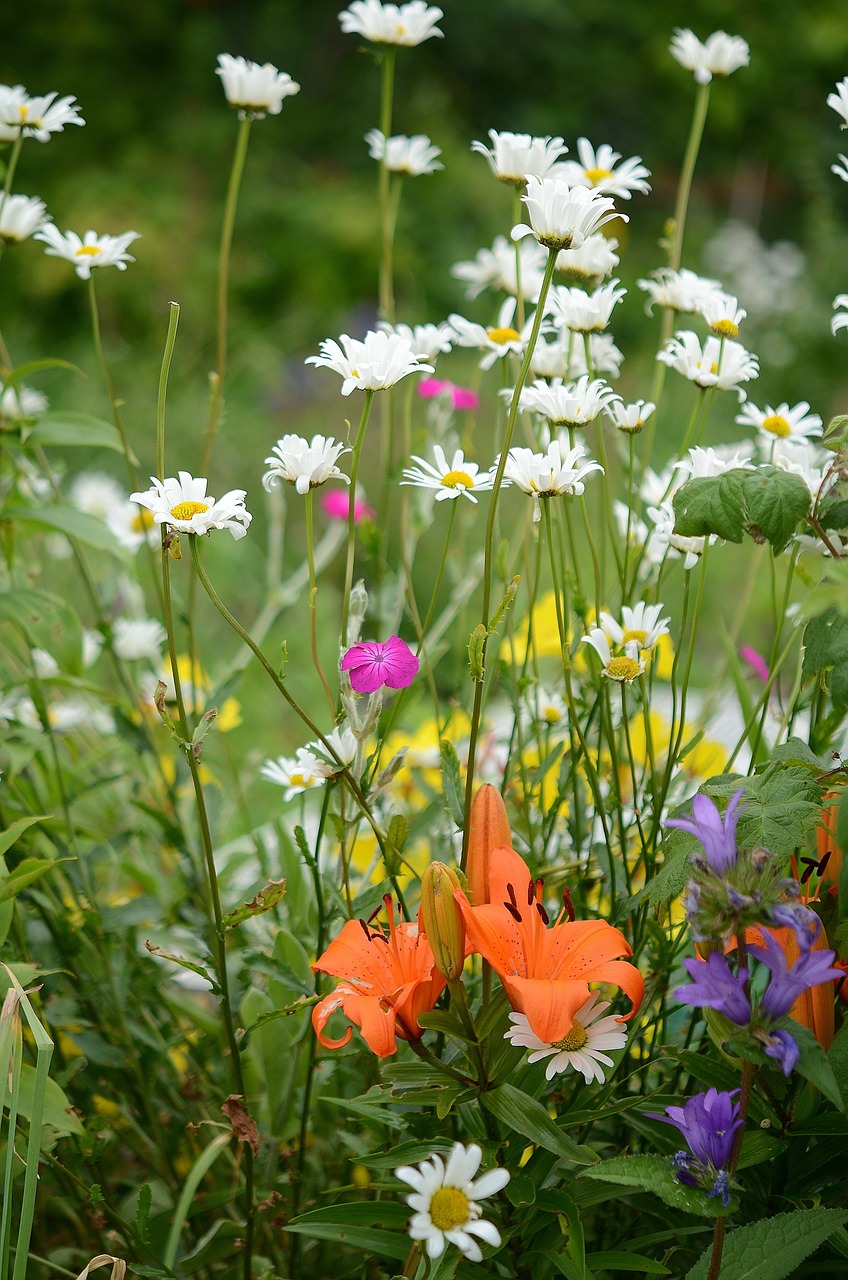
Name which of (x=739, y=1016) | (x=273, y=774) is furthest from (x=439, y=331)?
(x=739, y=1016)

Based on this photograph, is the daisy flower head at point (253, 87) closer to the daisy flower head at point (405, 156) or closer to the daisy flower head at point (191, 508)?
the daisy flower head at point (405, 156)

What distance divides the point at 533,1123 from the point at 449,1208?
3.2 inches

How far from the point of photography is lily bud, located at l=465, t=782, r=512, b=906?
1.87 ft

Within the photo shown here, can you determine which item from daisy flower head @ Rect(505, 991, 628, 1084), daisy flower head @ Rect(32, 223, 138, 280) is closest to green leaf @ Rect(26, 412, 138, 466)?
daisy flower head @ Rect(32, 223, 138, 280)

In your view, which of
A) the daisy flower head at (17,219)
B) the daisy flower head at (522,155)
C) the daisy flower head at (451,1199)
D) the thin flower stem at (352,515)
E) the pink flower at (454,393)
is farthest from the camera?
the pink flower at (454,393)

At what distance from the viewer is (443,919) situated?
51 centimetres

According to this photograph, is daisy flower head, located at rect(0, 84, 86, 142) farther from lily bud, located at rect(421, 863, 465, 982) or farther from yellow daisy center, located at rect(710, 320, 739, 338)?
lily bud, located at rect(421, 863, 465, 982)

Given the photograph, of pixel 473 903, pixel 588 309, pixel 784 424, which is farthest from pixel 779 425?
pixel 473 903

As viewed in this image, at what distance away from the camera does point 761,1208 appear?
1.92 feet

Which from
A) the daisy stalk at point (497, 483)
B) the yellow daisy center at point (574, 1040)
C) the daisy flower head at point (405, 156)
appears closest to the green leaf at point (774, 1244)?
the yellow daisy center at point (574, 1040)

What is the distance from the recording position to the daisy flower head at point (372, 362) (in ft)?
1.84

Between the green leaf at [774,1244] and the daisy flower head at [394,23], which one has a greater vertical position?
the daisy flower head at [394,23]

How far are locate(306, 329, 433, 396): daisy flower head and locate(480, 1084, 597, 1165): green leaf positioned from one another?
1.11ft

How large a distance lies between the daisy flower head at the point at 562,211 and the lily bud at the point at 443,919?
0.29 meters
